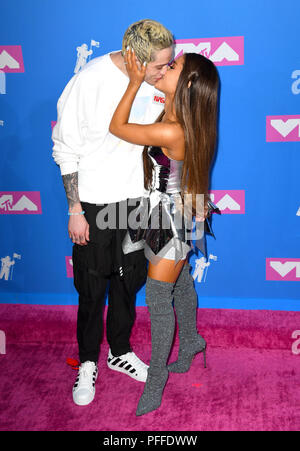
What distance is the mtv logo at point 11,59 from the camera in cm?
222

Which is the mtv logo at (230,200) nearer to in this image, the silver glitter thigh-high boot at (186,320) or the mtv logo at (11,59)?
the silver glitter thigh-high boot at (186,320)

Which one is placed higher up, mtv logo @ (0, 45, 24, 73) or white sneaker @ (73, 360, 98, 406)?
mtv logo @ (0, 45, 24, 73)

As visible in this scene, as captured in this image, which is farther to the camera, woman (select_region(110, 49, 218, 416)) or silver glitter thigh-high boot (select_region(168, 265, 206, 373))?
silver glitter thigh-high boot (select_region(168, 265, 206, 373))

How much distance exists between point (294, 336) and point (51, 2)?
A: 6.26 ft

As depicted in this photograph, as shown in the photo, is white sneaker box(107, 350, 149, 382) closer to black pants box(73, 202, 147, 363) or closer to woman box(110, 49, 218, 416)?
black pants box(73, 202, 147, 363)

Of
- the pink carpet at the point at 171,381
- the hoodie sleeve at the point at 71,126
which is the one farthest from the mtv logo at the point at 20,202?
the hoodie sleeve at the point at 71,126

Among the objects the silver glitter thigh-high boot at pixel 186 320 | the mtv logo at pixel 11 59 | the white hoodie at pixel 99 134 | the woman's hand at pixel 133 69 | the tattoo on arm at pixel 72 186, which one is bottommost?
the silver glitter thigh-high boot at pixel 186 320

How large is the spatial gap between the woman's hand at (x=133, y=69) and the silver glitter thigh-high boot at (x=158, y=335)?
760mm

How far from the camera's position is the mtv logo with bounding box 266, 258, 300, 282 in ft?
7.88

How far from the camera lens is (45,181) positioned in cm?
245

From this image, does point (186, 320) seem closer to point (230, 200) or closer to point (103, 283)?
point (103, 283)

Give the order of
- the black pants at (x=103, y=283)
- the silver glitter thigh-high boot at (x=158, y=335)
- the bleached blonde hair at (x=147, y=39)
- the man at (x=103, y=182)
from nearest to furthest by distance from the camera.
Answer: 1. the bleached blonde hair at (x=147, y=39)
2. the man at (x=103, y=182)
3. the silver glitter thigh-high boot at (x=158, y=335)
4. the black pants at (x=103, y=283)

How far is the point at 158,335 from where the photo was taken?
1.91m

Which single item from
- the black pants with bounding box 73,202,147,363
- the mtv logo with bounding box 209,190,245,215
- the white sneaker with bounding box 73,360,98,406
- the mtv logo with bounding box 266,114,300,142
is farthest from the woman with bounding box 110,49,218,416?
the mtv logo with bounding box 266,114,300,142
